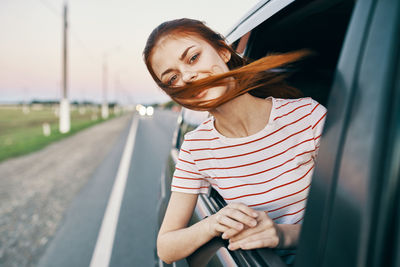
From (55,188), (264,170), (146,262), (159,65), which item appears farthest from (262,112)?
(55,188)

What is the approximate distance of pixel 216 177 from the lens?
1.40m

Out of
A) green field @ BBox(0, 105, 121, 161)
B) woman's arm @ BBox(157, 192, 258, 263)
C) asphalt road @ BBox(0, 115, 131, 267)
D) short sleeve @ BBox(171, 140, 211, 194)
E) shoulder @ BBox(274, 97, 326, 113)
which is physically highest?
shoulder @ BBox(274, 97, 326, 113)

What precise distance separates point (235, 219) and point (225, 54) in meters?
0.83

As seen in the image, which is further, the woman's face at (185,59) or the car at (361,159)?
the woman's face at (185,59)

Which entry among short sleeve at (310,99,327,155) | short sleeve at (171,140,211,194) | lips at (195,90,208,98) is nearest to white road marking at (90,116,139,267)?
short sleeve at (171,140,211,194)

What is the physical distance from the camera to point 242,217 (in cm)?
110

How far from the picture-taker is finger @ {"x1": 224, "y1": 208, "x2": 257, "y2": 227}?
1.09 m

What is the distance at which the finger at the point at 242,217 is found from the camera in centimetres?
109

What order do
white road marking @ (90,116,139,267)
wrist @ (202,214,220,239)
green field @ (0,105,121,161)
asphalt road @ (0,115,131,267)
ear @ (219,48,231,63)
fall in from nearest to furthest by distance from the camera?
wrist @ (202,214,220,239), ear @ (219,48,231,63), white road marking @ (90,116,139,267), asphalt road @ (0,115,131,267), green field @ (0,105,121,161)

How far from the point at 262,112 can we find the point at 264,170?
30 centimetres

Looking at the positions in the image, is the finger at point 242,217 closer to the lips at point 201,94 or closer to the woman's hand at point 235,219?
the woman's hand at point 235,219

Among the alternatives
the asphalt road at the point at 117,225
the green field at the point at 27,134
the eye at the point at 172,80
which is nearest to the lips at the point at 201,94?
the eye at the point at 172,80

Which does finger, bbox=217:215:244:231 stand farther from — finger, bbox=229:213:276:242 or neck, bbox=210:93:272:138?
neck, bbox=210:93:272:138

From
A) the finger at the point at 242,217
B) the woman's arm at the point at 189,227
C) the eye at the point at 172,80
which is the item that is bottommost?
the woman's arm at the point at 189,227
